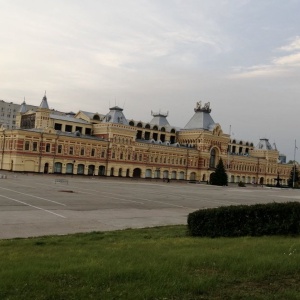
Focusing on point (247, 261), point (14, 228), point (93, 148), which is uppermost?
point (93, 148)

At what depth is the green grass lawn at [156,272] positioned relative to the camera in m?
5.47

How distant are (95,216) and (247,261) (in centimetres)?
1207

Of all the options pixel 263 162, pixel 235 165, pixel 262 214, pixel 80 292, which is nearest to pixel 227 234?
pixel 262 214

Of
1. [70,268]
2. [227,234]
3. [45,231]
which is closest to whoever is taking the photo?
[70,268]

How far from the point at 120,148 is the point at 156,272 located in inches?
3157

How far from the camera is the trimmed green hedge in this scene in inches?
450

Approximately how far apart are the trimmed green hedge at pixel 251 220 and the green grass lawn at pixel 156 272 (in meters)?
2.12

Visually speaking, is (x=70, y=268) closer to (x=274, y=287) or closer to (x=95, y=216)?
(x=274, y=287)

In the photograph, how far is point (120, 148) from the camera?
86.1 meters

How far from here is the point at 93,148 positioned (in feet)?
269

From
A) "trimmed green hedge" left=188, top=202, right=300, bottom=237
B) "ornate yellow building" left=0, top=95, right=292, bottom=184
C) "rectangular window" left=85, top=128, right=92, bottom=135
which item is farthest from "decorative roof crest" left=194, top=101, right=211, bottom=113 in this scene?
"trimmed green hedge" left=188, top=202, right=300, bottom=237

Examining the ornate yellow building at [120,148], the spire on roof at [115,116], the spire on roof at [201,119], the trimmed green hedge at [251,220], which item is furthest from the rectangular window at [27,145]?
the trimmed green hedge at [251,220]

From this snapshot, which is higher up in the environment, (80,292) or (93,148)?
(93,148)

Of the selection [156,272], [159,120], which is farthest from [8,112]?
[156,272]
